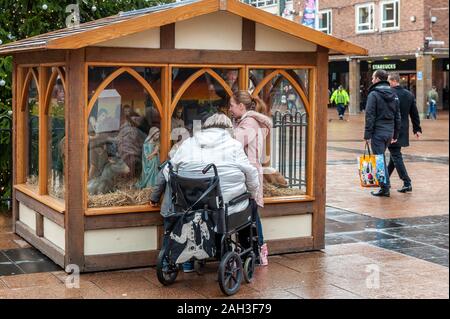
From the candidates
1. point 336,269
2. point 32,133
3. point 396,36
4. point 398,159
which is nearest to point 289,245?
point 336,269

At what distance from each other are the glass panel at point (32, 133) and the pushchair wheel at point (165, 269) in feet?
8.15

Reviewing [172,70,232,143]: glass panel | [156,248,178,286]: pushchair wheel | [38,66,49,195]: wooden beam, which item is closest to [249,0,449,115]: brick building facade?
[172,70,232,143]: glass panel

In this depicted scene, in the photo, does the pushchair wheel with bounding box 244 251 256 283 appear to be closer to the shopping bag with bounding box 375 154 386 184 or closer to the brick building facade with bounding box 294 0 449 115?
the shopping bag with bounding box 375 154 386 184

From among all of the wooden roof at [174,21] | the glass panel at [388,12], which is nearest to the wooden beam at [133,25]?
the wooden roof at [174,21]

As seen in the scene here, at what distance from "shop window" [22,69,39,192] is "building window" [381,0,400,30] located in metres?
34.1

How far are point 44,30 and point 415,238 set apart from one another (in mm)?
6023

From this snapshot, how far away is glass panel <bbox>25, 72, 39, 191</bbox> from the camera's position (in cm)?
831

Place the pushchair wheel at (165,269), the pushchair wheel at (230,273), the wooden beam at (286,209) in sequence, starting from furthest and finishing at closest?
1. the wooden beam at (286,209)
2. the pushchair wheel at (165,269)
3. the pushchair wheel at (230,273)

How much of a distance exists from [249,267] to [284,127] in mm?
2290

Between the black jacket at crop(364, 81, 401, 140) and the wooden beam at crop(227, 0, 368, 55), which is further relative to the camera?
the black jacket at crop(364, 81, 401, 140)

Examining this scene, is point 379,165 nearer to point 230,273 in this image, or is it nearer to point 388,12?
point 230,273

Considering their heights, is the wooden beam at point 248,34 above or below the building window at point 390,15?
below

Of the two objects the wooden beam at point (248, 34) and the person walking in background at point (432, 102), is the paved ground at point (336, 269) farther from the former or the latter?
the person walking in background at point (432, 102)

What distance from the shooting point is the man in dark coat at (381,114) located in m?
11.4
